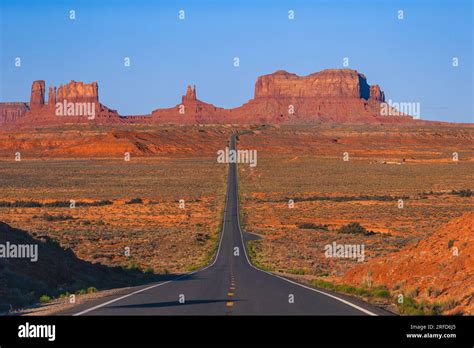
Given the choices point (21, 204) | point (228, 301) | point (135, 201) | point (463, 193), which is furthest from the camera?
point (463, 193)

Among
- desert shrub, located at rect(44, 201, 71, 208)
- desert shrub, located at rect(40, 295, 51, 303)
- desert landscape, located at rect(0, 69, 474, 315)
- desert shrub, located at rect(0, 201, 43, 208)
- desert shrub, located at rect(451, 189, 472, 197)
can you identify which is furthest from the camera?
desert shrub, located at rect(451, 189, 472, 197)

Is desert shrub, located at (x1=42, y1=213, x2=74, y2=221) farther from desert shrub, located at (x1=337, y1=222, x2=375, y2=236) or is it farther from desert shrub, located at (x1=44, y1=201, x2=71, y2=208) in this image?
desert shrub, located at (x1=337, y1=222, x2=375, y2=236)

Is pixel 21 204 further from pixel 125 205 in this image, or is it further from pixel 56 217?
pixel 56 217

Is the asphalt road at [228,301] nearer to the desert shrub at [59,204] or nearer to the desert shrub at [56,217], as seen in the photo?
the desert shrub at [56,217]

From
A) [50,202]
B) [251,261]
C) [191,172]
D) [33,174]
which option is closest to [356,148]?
[191,172]

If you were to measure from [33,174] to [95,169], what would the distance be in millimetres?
12437

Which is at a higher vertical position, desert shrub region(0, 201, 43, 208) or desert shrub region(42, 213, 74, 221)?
desert shrub region(0, 201, 43, 208)

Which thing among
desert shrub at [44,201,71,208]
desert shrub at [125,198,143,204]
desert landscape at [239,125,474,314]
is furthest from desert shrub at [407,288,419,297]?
desert shrub at [125,198,143,204]

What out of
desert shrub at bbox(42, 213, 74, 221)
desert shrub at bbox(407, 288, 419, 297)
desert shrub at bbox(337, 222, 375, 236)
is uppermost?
desert shrub at bbox(42, 213, 74, 221)

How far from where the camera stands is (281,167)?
13212cm

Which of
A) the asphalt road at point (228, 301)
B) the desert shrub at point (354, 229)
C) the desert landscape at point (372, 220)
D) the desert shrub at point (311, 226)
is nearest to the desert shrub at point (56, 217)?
the desert landscape at point (372, 220)

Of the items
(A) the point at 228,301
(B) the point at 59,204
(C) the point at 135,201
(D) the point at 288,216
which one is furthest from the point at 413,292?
(C) the point at 135,201
